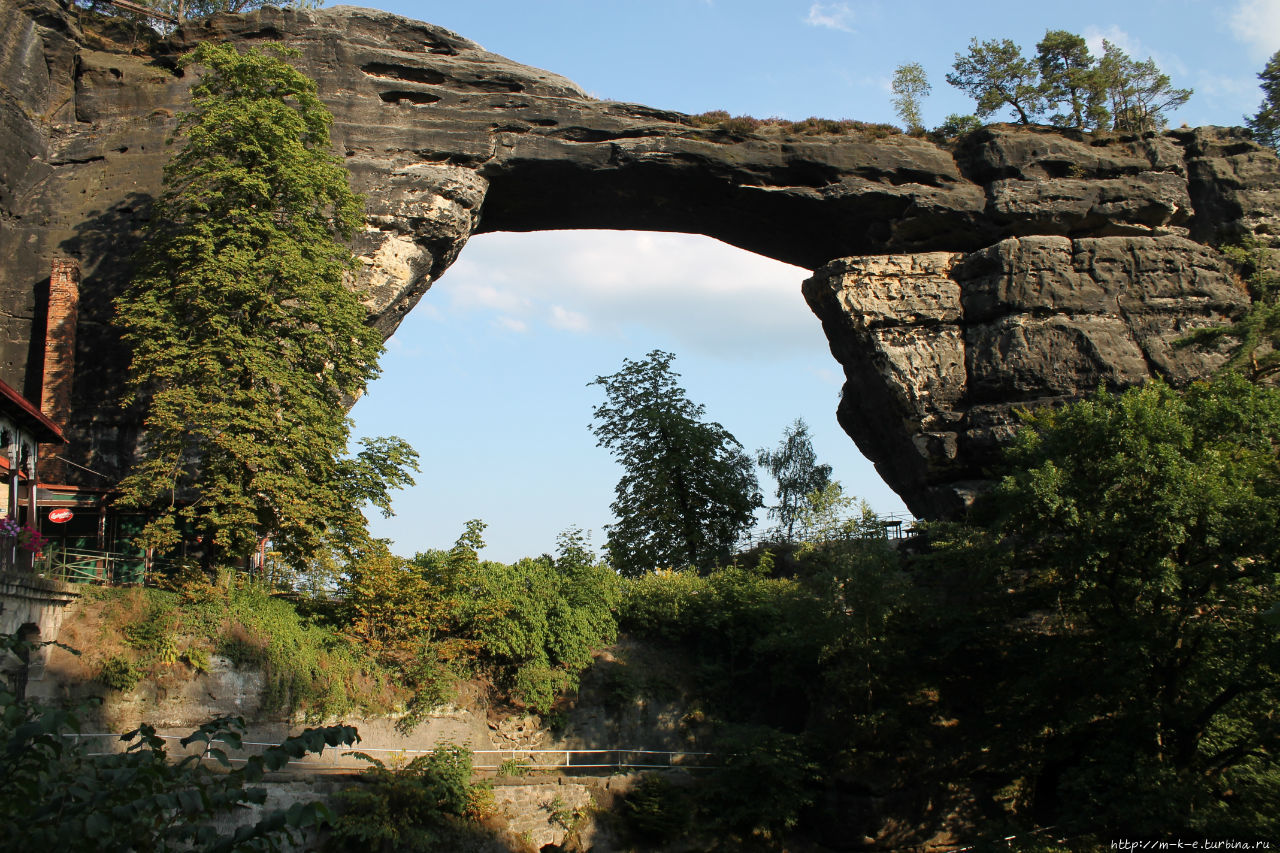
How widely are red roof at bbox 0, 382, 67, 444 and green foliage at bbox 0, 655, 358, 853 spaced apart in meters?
15.9

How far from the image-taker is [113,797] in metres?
4.96

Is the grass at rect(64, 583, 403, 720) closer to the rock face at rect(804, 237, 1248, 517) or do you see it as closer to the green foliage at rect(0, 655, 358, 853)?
the green foliage at rect(0, 655, 358, 853)

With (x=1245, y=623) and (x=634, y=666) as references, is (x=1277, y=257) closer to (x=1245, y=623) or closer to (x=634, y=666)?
(x=1245, y=623)

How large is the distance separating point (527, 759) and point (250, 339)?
11014 mm

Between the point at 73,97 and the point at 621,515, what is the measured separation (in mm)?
21538

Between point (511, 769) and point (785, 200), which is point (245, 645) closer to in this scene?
point (511, 769)

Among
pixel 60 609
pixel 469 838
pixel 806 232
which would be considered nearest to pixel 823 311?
pixel 806 232

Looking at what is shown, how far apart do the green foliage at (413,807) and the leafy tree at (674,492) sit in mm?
14730

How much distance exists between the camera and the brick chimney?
81.5 feet

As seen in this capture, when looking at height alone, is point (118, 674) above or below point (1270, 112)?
below

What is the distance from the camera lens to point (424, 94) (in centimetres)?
3039

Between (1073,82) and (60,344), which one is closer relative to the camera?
(60,344)

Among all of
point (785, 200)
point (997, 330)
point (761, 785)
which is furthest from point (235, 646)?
point (997, 330)

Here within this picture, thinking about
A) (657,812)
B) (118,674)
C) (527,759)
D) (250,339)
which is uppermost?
(250,339)
